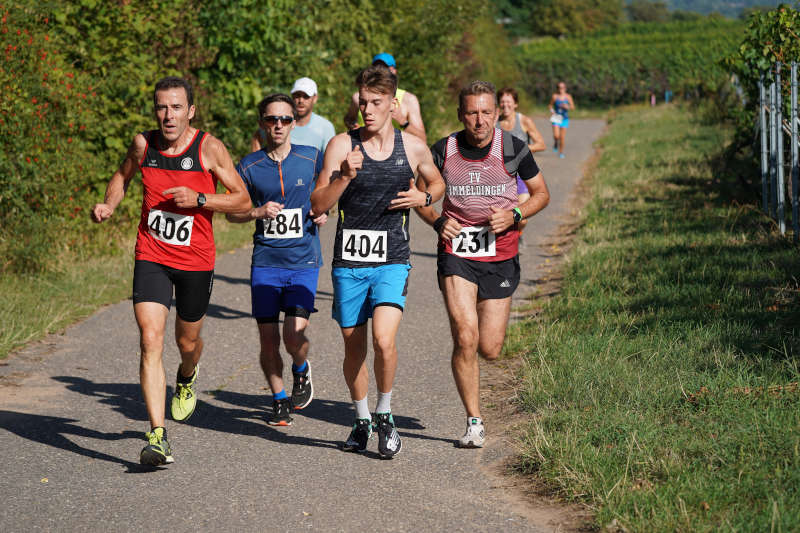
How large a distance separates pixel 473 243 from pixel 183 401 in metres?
2.15

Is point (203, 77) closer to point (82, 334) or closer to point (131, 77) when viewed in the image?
point (131, 77)

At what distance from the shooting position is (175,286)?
245 inches

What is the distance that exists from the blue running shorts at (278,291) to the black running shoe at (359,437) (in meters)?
0.98

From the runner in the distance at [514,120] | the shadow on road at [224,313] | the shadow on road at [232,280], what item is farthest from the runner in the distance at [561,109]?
the shadow on road at [224,313]

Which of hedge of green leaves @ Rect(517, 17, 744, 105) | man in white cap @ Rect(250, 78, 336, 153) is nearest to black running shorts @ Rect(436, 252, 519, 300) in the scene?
man in white cap @ Rect(250, 78, 336, 153)

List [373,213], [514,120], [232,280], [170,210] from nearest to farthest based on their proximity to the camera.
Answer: [373,213], [170,210], [232,280], [514,120]

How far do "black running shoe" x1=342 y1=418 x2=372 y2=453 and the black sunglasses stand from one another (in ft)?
6.62

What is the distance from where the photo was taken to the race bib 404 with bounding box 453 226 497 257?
20.7 ft

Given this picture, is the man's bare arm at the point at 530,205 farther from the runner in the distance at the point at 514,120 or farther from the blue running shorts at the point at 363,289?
the runner in the distance at the point at 514,120

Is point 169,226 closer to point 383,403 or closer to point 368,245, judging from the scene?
point 368,245

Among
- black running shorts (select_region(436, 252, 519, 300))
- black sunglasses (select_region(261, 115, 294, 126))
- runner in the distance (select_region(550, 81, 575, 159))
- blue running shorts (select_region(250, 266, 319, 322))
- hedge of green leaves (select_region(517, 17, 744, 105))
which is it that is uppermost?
hedge of green leaves (select_region(517, 17, 744, 105))

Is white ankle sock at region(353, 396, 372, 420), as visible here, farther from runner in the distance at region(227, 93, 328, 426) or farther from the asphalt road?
runner in the distance at region(227, 93, 328, 426)

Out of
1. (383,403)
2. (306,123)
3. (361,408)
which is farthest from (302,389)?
(306,123)

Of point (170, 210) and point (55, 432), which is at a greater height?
point (170, 210)
